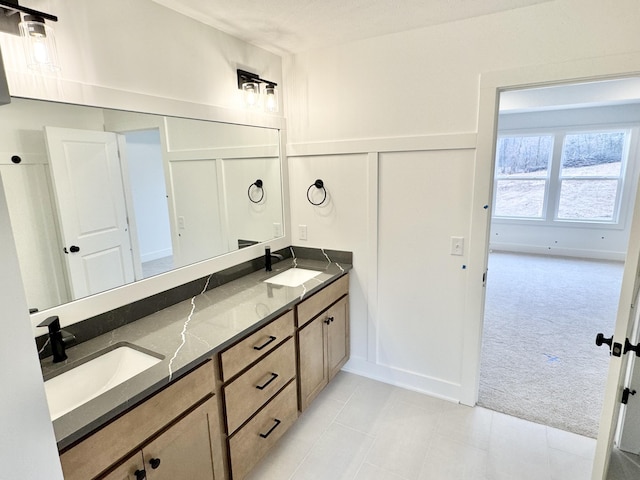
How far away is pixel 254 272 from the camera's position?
99.4 inches

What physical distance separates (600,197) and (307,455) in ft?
21.1

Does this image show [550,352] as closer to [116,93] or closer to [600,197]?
[116,93]

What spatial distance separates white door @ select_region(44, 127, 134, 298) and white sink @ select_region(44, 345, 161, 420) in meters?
0.33

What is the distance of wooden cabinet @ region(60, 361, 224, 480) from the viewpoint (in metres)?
1.09

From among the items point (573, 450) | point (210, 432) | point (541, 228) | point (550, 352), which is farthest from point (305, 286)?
point (541, 228)

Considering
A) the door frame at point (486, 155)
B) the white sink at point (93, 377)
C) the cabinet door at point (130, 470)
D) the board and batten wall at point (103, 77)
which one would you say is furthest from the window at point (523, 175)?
the cabinet door at point (130, 470)

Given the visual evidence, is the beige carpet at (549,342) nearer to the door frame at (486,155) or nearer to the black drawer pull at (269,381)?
the door frame at (486,155)

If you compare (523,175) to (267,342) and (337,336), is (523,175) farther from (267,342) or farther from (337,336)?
(267,342)

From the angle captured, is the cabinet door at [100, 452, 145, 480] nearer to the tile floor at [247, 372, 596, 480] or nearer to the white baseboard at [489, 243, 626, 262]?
the tile floor at [247, 372, 596, 480]

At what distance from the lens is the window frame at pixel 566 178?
18.1 feet

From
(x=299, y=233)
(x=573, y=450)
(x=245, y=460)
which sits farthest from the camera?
(x=299, y=233)

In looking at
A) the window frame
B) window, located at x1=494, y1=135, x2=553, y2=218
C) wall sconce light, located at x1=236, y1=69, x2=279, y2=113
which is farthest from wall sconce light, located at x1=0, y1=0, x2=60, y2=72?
window, located at x1=494, y1=135, x2=553, y2=218

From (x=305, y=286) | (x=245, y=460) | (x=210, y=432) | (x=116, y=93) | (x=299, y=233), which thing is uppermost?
(x=116, y=93)

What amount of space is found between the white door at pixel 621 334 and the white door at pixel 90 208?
7.11ft
